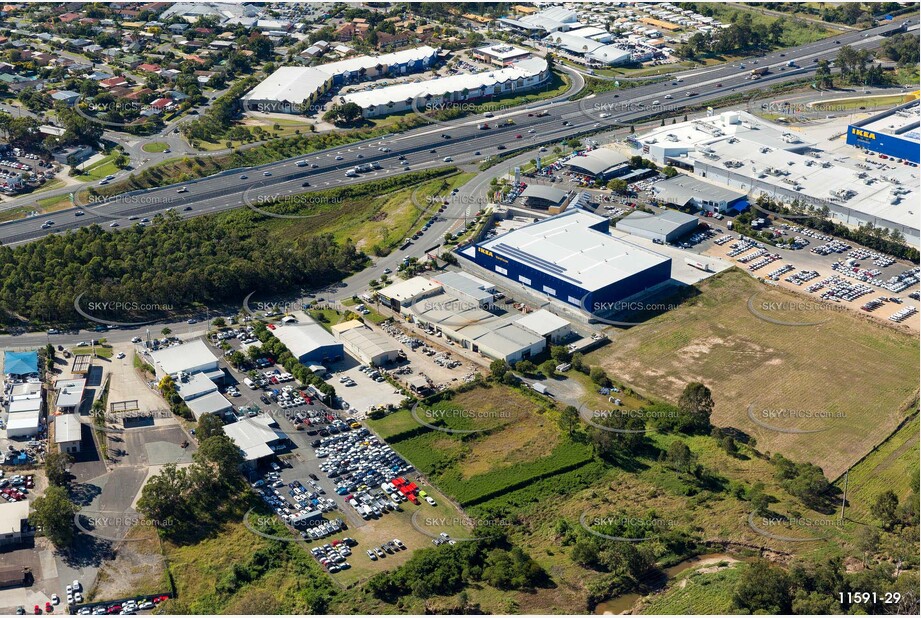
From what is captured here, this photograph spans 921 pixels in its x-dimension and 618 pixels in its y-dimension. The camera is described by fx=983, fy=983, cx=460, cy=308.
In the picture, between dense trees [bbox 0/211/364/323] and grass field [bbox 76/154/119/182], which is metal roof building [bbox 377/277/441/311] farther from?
grass field [bbox 76/154/119/182]

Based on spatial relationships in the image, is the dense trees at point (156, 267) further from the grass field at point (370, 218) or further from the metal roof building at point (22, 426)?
the metal roof building at point (22, 426)

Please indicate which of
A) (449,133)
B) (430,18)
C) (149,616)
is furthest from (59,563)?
(430,18)

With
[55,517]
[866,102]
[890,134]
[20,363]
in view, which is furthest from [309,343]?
[866,102]

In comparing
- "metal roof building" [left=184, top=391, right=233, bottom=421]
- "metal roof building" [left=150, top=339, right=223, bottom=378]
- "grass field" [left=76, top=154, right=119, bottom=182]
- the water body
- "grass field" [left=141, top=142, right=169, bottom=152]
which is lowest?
the water body

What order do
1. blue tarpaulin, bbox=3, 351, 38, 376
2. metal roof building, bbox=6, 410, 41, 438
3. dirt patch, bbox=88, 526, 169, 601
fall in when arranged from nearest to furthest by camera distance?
dirt patch, bbox=88, 526, 169, 601, metal roof building, bbox=6, 410, 41, 438, blue tarpaulin, bbox=3, 351, 38, 376

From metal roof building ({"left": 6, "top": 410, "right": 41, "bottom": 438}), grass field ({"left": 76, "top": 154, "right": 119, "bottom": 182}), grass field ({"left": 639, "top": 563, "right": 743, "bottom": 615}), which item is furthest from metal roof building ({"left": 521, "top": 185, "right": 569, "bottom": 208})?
metal roof building ({"left": 6, "top": 410, "right": 41, "bottom": 438})

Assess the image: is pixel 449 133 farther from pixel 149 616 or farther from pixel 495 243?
pixel 149 616

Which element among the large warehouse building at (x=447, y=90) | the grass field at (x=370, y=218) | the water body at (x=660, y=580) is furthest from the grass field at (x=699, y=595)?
the large warehouse building at (x=447, y=90)
